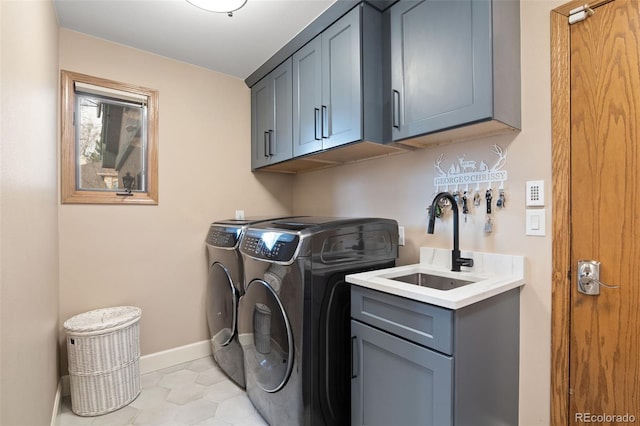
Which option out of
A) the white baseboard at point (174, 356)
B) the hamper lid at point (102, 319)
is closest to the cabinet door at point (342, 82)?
the hamper lid at point (102, 319)

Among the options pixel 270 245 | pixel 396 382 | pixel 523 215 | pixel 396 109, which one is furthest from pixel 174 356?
pixel 523 215

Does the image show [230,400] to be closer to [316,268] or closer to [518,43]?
[316,268]

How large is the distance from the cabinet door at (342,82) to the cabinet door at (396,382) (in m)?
1.03

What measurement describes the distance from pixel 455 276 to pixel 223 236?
59.8 inches

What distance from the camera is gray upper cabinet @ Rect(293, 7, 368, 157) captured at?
1.72 m

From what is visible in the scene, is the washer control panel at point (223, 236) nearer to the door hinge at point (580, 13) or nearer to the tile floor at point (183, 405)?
the tile floor at point (183, 405)

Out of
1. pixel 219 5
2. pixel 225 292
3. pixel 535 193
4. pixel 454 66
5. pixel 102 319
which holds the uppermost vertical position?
pixel 219 5

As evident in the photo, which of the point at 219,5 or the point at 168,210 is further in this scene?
the point at 168,210

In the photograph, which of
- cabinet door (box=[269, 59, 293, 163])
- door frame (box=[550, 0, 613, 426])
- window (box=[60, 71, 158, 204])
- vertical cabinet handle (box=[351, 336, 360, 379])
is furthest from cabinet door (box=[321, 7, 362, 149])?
window (box=[60, 71, 158, 204])

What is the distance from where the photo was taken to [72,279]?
2.08 metres

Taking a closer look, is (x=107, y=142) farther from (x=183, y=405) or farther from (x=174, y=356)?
(x=183, y=405)

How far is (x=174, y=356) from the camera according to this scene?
2.45 metres

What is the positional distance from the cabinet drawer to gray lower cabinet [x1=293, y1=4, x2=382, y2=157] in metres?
0.85

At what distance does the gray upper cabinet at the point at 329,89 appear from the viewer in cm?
172
